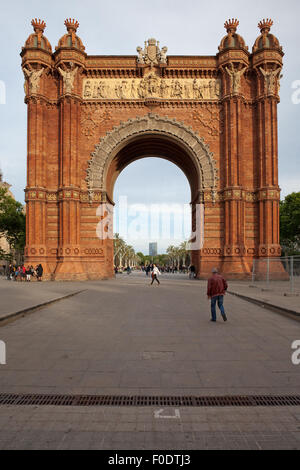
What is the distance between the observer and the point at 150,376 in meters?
4.77

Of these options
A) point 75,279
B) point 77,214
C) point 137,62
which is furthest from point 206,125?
point 75,279

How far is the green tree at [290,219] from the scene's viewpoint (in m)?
46.6

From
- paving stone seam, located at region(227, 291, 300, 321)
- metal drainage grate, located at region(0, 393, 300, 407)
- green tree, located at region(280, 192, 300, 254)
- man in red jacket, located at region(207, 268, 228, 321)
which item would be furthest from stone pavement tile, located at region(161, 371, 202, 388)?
green tree, located at region(280, 192, 300, 254)

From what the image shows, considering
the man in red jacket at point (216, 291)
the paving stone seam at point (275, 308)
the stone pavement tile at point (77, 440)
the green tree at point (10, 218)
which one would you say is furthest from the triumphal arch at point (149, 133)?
the green tree at point (10, 218)

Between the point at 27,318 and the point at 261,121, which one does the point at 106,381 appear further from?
the point at 261,121

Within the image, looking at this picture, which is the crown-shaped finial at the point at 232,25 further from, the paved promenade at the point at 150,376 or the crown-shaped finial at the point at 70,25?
the paved promenade at the point at 150,376

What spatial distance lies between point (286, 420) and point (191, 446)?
1157mm

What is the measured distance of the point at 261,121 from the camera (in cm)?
2559

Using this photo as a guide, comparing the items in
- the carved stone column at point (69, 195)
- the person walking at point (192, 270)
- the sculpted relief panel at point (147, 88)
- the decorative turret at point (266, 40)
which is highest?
the decorative turret at point (266, 40)

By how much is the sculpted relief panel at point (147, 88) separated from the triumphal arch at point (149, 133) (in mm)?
77

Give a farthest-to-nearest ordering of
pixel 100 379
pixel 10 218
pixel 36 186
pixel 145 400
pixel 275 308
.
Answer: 1. pixel 10 218
2. pixel 36 186
3. pixel 275 308
4. pixel 100 379
5. pixel 145 400

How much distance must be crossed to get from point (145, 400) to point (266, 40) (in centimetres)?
2826

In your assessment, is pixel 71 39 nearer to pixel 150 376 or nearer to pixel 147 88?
pixel 147 88

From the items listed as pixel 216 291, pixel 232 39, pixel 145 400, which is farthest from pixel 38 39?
pixel 145 400
